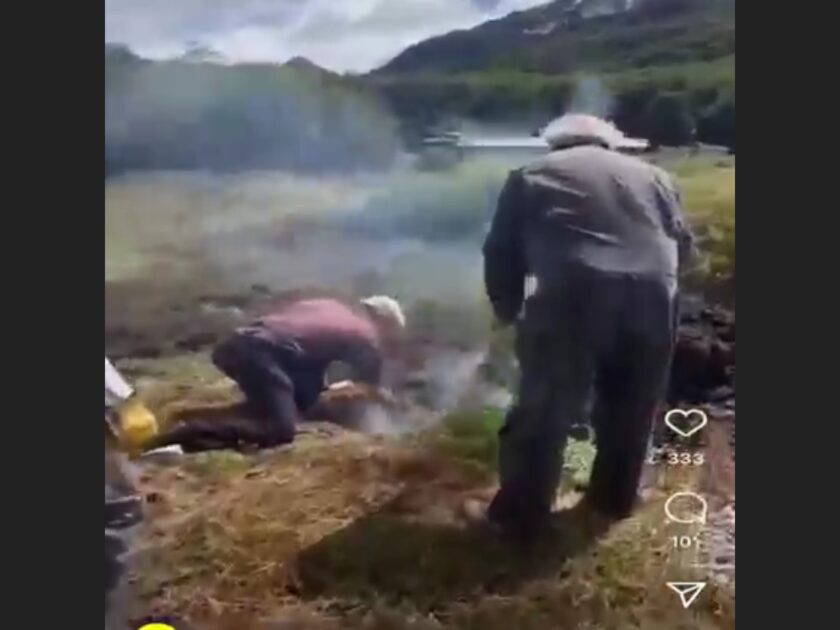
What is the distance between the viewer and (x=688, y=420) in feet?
7.43

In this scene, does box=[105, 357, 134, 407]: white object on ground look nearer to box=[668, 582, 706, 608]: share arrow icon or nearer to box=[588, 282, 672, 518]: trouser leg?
box=[588, 282, 672, 518]: trouser leg

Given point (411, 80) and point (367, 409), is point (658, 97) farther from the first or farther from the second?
point (367, 409)

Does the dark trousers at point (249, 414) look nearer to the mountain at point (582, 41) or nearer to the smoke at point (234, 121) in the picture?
the smoke at point (234, 121)

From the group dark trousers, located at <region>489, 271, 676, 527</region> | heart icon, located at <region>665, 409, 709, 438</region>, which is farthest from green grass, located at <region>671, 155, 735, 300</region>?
heart icon, located at <region>665, 409, 709, 438</region>

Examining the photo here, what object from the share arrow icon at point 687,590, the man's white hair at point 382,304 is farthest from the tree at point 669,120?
the share arrow icon at point 687,590

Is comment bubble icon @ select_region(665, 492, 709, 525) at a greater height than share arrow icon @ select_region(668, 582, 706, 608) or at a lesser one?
greater

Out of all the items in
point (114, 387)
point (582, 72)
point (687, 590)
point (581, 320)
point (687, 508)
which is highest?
point (582, 72)

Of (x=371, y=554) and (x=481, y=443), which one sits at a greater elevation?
(x=481, y=443)

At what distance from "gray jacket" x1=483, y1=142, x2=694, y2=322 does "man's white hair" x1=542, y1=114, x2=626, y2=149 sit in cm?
2

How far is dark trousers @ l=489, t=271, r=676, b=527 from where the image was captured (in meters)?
2.23

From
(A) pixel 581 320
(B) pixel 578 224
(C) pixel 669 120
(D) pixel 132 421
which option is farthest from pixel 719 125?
(D) pixel 132 421

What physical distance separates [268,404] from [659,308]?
71cm

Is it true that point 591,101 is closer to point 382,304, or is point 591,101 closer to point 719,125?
point 719,125

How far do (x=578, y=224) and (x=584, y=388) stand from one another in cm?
29
